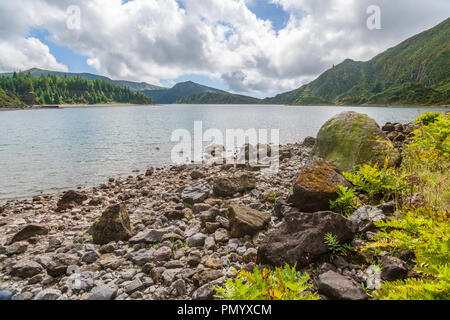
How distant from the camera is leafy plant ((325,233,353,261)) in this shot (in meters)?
4.02

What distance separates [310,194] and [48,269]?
603 cm

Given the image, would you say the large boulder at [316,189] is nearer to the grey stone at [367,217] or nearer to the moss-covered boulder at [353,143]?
the grey stone at [367,217]

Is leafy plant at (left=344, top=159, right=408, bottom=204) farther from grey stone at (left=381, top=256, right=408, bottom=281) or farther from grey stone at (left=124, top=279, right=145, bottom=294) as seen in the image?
grey stone at (left=124, top=279, right=145, bottom=294)

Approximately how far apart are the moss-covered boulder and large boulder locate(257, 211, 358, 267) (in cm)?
496

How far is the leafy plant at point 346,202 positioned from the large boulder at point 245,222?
172 centimetres

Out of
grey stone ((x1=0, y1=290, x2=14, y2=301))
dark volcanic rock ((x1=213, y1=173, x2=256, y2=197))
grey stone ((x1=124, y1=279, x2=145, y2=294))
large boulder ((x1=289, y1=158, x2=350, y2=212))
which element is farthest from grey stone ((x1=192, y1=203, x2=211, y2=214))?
grey stone ((x1=0, y1=290, x2=14, y2=301))

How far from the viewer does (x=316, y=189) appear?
5953mm

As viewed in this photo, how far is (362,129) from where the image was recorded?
957 cm

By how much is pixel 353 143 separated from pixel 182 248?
7909 millimetres

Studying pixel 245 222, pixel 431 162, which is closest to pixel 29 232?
pixel 245 222

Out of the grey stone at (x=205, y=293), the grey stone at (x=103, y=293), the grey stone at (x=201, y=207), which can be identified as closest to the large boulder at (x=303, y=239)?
the grey stone at (x=205, y=293)

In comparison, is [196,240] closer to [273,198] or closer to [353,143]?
[273,198]
